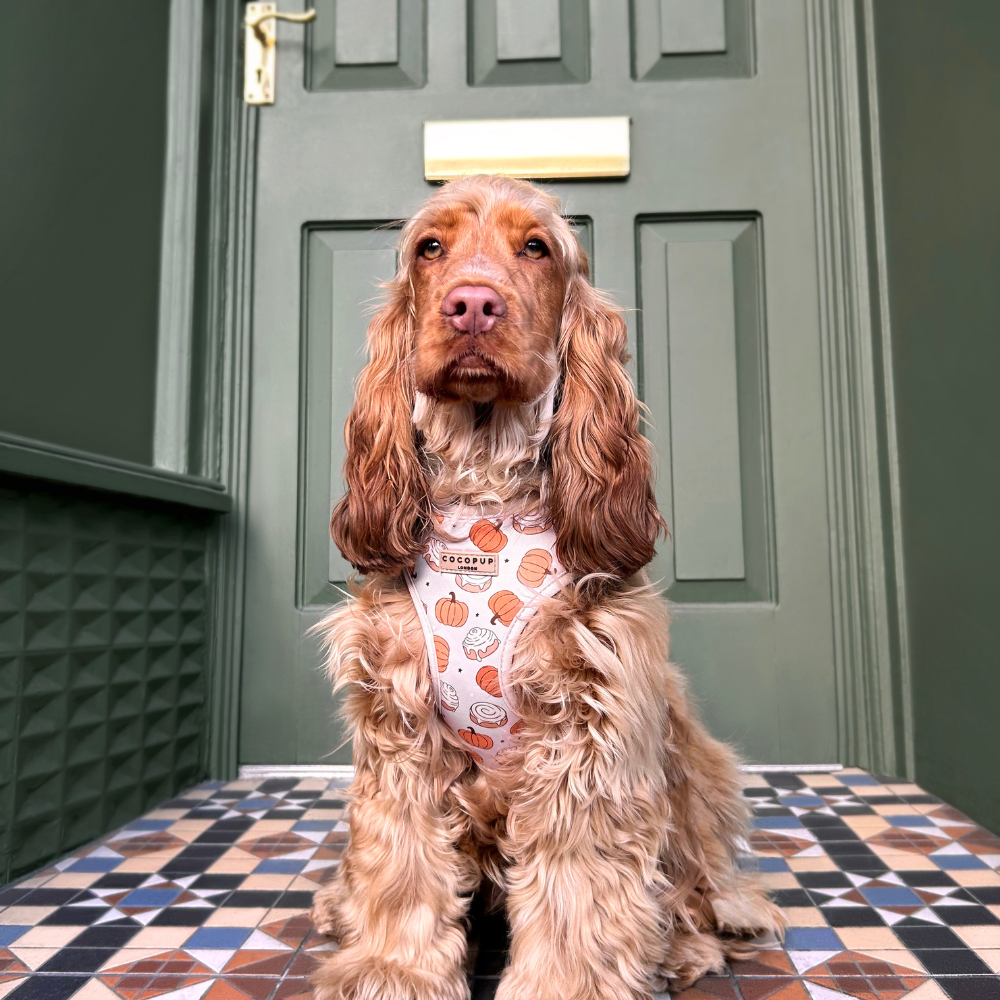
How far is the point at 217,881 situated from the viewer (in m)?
1.66

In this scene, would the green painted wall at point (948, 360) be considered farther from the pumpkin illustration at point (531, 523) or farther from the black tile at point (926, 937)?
the pumpkin illustration at point (531, 523)

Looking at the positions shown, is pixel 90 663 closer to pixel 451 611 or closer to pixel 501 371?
pixel 451 611

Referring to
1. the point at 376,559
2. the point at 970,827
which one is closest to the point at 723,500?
the point at 970,827

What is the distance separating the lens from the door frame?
234 centimetres

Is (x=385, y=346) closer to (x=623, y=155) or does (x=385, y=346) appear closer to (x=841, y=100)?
(x=623, y=155)

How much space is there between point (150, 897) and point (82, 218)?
1.56 metres

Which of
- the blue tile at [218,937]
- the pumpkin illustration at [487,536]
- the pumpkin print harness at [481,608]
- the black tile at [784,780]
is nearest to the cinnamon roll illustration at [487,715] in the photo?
the pumpkin print harness at [481,608]

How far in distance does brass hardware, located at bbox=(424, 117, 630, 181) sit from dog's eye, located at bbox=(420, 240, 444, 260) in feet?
3.91

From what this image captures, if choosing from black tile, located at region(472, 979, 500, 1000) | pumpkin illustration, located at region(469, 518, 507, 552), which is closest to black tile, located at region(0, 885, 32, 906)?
black tile, located at region(472, 979, 500, 1000)

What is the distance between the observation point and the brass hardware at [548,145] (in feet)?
8.00

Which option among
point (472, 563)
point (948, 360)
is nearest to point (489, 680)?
point (472, 563)

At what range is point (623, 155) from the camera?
2443 millimetres

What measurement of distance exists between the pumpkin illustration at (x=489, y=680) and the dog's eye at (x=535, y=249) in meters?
0.66

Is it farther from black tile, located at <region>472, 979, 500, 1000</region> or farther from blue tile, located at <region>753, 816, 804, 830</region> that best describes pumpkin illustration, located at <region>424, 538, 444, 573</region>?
blue tile, located at <region>753, 816, 804, 830</region>
